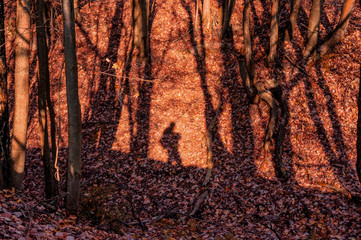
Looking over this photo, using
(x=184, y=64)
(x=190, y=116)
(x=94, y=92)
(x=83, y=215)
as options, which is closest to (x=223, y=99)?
(x=190, y=116)

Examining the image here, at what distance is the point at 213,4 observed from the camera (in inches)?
795

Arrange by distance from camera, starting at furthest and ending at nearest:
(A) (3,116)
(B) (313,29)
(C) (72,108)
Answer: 1. (B) (313,29)
2. (A) (3,116)
3. (C) (72,108)

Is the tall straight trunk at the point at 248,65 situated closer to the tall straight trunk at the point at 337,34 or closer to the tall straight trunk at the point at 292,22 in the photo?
the tall straight trunk at the point at 292,22

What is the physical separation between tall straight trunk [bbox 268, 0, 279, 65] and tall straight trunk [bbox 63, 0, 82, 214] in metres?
9.43

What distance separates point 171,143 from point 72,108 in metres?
6.99

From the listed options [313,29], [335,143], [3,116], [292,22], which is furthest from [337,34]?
[3,116]

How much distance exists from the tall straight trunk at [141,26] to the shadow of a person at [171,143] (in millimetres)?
5271

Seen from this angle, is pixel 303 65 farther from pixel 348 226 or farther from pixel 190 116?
pixel 348 226

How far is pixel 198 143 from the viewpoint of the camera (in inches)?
495

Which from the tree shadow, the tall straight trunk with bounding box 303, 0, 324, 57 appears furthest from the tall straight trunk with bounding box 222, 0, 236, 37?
the tree shadow

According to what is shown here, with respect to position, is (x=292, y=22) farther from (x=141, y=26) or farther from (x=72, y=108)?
(x=72, y=108)

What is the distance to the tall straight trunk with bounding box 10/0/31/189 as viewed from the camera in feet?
22.6

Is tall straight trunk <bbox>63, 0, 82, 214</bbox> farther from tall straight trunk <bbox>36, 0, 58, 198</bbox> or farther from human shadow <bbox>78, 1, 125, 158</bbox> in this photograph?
human shadow <bbox>78, 1, 125, 158</bbox>

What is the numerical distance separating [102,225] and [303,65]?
11017 millimetres
